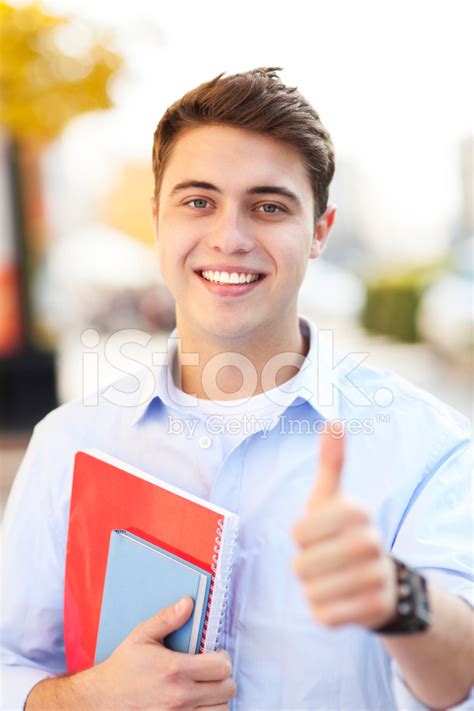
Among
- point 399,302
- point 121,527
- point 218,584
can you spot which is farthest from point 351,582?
point 399,302

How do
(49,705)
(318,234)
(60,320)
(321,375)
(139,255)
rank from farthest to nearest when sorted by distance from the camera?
(139,255) < (60,320) < (318,234) < (321,375) < (49,705)

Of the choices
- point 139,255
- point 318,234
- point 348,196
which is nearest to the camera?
point 318,234

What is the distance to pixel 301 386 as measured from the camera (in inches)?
50.3

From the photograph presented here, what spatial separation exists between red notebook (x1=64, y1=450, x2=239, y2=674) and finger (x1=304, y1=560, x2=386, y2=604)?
1.32 feet

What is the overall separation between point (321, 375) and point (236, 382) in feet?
0.48

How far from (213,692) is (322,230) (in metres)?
0.83

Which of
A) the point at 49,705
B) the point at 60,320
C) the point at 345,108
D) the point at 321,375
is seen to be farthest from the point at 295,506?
the point at 345,108

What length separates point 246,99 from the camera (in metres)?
1.27

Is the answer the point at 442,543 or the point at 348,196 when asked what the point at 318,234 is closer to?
the point at 442,543

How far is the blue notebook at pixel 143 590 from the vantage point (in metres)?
1.09

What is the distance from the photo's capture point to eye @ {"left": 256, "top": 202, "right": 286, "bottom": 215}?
49.8 inches

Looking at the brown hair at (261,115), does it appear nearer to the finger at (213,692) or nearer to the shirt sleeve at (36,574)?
the shirt sleeve at (36,574)

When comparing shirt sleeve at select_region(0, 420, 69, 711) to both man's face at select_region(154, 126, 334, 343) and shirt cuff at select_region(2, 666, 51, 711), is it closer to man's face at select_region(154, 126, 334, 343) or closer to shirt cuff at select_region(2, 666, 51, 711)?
shirt cuff at select_region(2, 666, 51, 711)

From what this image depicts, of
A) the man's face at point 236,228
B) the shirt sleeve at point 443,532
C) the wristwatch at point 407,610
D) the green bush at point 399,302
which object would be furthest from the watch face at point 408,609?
the green bush at point 399,302
